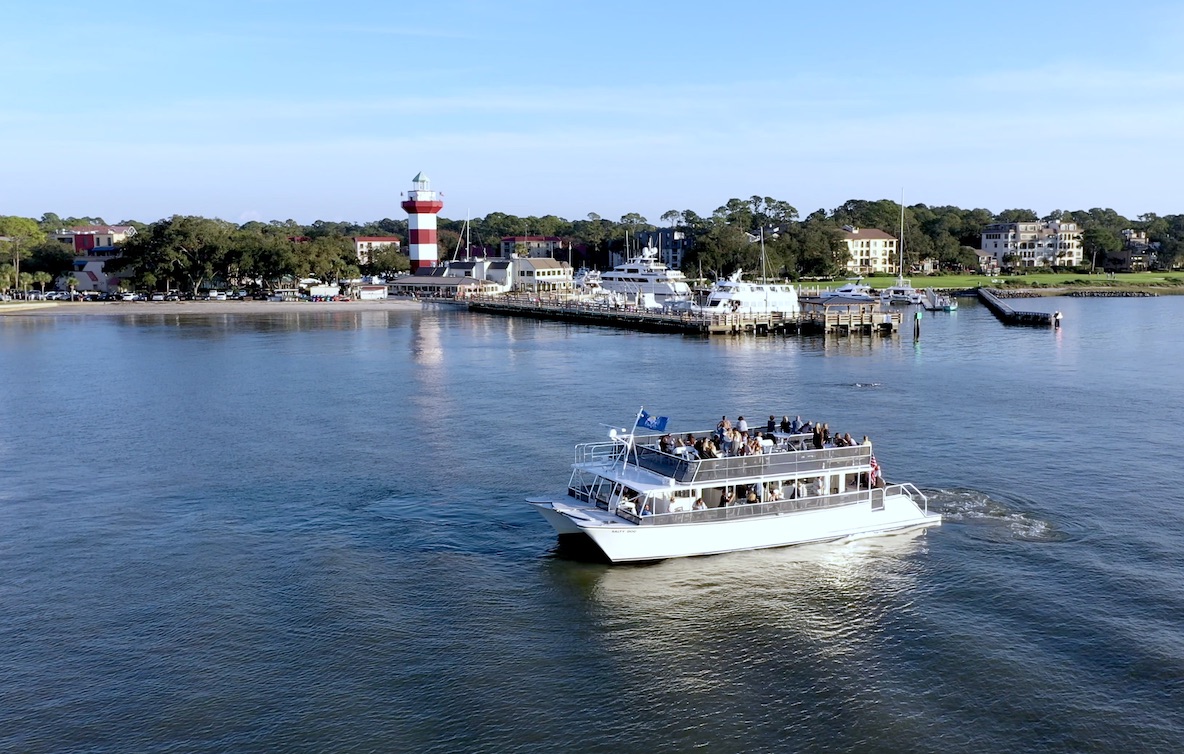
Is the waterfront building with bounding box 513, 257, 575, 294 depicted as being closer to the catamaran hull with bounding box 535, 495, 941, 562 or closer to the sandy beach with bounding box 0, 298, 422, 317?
the sandy beach with bounding box 0, 298, 422, 317

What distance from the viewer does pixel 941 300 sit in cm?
12744

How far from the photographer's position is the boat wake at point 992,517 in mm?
29156

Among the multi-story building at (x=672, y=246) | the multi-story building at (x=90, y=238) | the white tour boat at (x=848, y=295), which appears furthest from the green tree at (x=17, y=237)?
the white tour boat at (x=848, y=295)

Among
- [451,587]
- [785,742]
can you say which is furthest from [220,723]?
[785,742]

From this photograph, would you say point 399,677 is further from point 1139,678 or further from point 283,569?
point 1139,678

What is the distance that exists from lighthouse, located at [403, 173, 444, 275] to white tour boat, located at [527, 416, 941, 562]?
117 meters

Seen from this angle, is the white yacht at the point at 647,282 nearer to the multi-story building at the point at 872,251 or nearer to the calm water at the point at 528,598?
the multi-story building at the point at 872,251

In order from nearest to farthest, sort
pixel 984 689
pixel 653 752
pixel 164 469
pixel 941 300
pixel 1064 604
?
pixel 653 752
pixel 984 689
pixel 1064 604
pixel 164 469
pixel 941 300

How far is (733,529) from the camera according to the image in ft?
90.0

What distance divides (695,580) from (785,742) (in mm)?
7773

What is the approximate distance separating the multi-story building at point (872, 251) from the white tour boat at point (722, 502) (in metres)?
167

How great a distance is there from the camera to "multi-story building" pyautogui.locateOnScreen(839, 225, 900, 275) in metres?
192

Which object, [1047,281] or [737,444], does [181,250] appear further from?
[1047,281]

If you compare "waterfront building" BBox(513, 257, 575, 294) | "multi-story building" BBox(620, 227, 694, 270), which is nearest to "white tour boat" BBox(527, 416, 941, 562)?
"waterfront building" BBox(513, 257, 575, 294)
